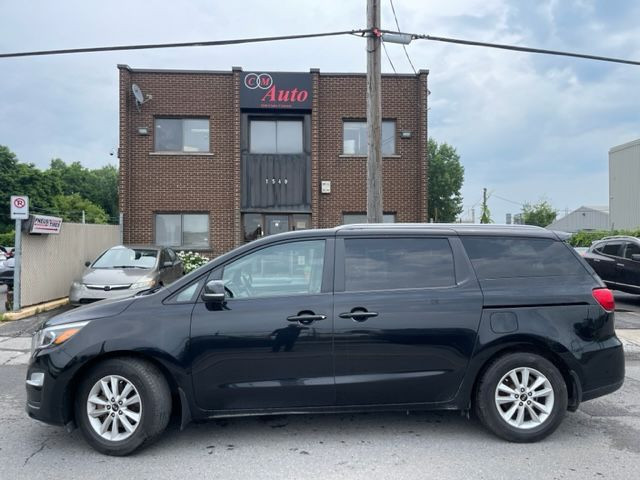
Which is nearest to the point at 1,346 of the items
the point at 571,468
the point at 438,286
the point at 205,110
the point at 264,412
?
the point at 264,412

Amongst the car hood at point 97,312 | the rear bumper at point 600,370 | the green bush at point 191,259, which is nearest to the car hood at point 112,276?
the green bush at point 191,259

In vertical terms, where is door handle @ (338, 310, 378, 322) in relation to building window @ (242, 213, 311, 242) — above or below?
below

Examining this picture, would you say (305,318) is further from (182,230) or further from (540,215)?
(540,215)

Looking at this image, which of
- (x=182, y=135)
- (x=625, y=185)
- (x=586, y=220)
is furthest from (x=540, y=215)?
(x=182, y=135)

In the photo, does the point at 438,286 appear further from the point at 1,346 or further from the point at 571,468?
the point at 1,346

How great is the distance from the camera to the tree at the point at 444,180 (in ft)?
163

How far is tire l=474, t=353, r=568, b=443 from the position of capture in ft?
13.1

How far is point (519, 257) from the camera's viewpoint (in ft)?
14.2

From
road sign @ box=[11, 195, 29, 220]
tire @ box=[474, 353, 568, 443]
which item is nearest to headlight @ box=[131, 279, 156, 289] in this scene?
road sign @ box=[11, 195, 29, 220]

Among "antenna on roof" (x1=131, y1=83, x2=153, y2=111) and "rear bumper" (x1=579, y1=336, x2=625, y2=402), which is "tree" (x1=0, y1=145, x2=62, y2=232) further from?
"rear bumper" (x1=579, y1=336, x2=625, y2=402)

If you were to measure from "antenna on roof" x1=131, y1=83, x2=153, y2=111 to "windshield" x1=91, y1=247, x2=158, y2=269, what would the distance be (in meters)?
5.76

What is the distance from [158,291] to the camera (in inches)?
162

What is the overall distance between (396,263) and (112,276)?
280 inches

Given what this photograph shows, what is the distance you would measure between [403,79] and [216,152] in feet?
20.3
